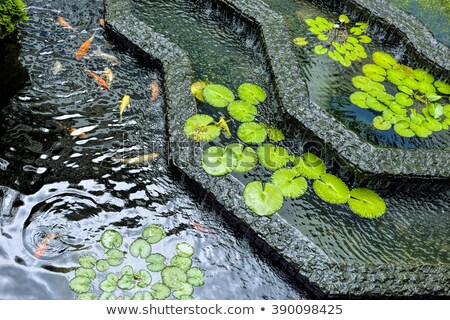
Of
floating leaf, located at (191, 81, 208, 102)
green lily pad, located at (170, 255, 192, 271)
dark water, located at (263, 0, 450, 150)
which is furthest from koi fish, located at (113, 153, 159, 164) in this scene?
dark water, located at (263, 0, 450, 150)

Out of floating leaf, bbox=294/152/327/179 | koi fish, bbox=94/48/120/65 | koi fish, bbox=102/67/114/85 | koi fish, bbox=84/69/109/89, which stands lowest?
koi fish, bbox=84/69/109/89

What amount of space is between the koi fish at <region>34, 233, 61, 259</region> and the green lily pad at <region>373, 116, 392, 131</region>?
3.25m

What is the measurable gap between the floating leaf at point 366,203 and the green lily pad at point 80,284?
237 cm

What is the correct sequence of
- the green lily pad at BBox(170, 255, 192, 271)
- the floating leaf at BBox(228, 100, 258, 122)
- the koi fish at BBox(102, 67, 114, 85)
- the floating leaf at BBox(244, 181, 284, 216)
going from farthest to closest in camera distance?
1. the koi fish at BBox(102, 67, 114, 85)
2. the floating leaf at BBox(228, 100, 258, 122)
3. the floating leaf at BBox(244, 181, 284, 216)
4. the green lily pad at BBox(170, 255, 192, 271)

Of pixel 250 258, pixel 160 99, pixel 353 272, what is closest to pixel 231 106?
pixel 160 99

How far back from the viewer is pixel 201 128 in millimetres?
4512

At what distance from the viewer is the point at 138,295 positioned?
353 centimetres

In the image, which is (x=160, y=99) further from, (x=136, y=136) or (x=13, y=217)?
(x=13, y=217)

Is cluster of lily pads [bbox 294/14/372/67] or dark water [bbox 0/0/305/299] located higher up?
cluster of lily pads [bbox 294/14/372/67]

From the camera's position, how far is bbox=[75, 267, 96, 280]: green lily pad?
3582 millimetres

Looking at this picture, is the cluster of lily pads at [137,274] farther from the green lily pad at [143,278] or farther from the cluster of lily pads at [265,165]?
the cluster of lily pads at [265,165]

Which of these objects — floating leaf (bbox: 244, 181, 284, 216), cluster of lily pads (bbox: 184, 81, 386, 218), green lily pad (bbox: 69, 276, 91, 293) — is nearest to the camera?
green lily pad (bbox: 69, 276, 91, 293)

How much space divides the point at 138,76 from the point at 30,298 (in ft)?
8.63

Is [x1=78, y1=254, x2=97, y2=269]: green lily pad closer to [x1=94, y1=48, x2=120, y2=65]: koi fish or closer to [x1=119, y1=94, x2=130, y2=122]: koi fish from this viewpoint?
[x1=119, y1=94, x2=130, y2=122]: koi fish
